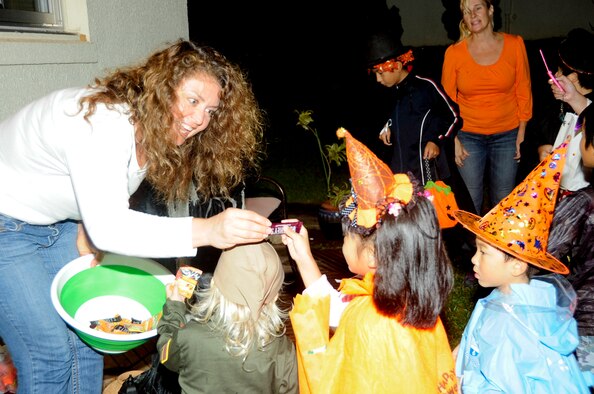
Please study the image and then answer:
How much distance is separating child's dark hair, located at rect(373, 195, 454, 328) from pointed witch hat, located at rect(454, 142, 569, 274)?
17.1 inches

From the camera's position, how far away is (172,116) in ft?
8.13

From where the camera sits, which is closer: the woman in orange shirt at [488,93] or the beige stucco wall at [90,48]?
the beige stucco wall at [90,48]

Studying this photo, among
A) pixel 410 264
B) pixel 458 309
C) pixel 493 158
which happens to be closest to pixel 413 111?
pixel 493 158

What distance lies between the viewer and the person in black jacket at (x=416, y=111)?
4383 millimetres

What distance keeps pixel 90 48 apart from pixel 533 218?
2.81m

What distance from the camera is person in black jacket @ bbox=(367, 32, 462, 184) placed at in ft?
14.4

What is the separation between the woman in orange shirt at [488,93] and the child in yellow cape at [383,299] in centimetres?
272

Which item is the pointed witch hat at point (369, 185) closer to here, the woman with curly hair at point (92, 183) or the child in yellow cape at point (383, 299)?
the child in yellow cape at point (383, 299)

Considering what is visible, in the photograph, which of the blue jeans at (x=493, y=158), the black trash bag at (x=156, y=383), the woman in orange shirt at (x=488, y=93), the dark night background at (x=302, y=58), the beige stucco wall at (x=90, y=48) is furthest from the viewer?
the dark night background at (x=302, y=58)

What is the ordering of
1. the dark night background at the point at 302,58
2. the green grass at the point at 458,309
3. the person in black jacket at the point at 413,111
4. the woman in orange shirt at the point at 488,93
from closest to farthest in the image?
the green grass at the point at 458,309, the person in black jacket at the point at 413,111, the woman in orange shirt at the point at 488,93, the dark night background at the point at 302,58

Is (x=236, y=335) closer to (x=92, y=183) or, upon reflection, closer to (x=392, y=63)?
(x=92, y=183)

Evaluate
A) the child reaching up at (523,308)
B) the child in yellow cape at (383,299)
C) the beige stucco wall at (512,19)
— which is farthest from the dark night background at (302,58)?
the child in yellow cape at (383,299)

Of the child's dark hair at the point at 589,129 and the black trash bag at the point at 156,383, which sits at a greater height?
the child's dark hair at the point at 589,129

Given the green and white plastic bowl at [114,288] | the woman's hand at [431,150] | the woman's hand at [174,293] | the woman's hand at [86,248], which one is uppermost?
the woman's hand at [431,150]
